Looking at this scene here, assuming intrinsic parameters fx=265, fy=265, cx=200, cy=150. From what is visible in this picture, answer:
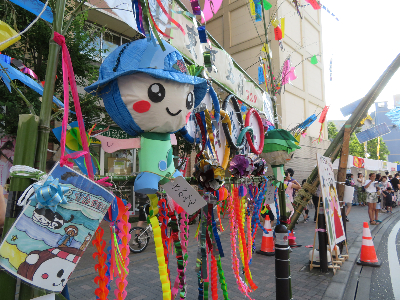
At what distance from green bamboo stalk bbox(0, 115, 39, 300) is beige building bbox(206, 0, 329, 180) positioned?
461 inches

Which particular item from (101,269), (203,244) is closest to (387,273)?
(203,244)

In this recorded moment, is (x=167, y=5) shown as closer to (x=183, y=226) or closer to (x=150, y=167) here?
(x=150, y=167)

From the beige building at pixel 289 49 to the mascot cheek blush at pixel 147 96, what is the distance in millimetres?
11056

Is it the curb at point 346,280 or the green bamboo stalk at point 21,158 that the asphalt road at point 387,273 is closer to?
the curb at point 346,280

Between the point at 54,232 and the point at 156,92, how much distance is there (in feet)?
2.73

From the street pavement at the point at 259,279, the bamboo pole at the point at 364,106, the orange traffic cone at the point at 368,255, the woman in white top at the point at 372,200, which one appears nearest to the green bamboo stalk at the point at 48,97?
the street pavement at the point at 259,279

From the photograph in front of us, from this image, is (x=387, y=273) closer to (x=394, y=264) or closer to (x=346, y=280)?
(x=394, y=264)

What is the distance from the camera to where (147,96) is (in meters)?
1.43

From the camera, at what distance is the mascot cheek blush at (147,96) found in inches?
55.4

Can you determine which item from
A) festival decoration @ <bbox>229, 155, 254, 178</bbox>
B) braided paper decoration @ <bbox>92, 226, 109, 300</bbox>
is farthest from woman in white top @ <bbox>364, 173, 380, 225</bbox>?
braided paper decoration @ <bbox>92, 226, 109, 300</bbox>

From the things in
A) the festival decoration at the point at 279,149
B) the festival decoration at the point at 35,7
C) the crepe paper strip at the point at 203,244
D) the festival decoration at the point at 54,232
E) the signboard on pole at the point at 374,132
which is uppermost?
the festival decoration at the point at 35,7

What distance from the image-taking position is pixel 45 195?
89 cm

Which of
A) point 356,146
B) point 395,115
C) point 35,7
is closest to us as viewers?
point 35,7

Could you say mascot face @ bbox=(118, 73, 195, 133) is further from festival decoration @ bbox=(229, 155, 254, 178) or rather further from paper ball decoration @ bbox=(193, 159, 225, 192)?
festival decoration @ bbox=(229, 155, 254, 178)
